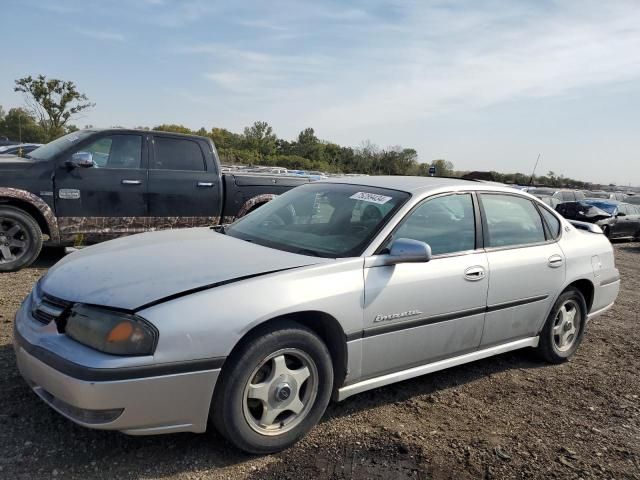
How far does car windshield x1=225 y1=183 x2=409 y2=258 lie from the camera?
3457mm

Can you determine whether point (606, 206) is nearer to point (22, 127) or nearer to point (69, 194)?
point (69, 194)

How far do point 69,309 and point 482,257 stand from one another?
9.00ft

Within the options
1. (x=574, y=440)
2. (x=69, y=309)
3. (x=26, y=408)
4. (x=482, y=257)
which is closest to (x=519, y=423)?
(x=574, y=440)

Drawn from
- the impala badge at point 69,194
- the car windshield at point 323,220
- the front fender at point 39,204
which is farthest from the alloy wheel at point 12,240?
the car windshield at point 323,220

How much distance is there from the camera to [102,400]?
246 cm

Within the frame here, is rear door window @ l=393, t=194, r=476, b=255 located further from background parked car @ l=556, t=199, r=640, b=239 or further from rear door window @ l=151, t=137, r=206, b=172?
background parked car @ l=556, t=199, r=640, b=239

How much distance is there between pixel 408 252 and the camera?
10.7 ft

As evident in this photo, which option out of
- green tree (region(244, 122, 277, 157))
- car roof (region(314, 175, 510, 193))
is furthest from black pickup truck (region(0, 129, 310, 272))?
green tree (region(244, 122, 277, 157))

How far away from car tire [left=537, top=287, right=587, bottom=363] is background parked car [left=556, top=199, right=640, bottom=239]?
46.6ft

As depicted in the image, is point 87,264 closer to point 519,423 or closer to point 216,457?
point 216,457

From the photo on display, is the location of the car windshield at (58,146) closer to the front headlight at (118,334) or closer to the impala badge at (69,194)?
the impala badge at (69,194)

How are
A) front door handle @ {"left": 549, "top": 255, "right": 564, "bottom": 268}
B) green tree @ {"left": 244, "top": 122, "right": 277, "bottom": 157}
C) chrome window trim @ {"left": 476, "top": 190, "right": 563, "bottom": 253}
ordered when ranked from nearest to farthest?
chrome window trim @ {"left": 476, "top": 190, "right": 563, "bottom": 253} → front door handle @ {"left": 549, "top": 255, "right": 564, "bottom": 268} → green tree @ {"left": 244, "top": 122, "right": 277, "bottom": 157}

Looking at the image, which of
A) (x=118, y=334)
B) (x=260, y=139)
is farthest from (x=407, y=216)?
(x=260, y=139)

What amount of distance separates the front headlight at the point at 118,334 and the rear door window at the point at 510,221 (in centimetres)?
259
